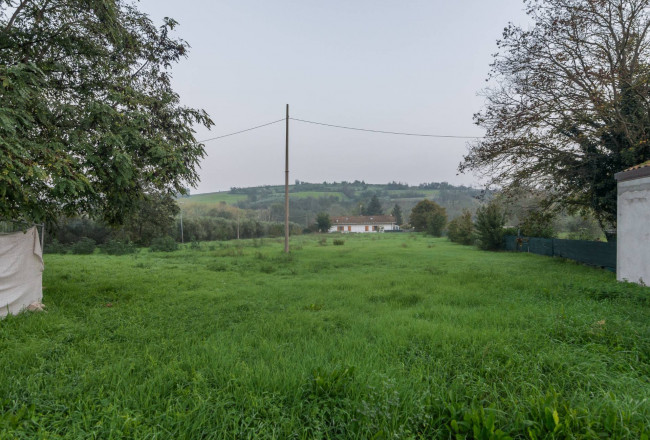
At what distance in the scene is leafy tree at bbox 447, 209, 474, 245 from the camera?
1172 inches

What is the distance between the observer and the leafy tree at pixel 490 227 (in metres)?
23.7

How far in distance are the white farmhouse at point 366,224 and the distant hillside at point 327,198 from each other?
7.88 metres

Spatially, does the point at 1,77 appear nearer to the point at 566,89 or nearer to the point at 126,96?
the point at 126,96

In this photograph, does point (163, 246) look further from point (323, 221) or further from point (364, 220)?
point (364, 220)

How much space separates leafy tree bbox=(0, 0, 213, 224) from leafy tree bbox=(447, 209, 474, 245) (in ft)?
91.2

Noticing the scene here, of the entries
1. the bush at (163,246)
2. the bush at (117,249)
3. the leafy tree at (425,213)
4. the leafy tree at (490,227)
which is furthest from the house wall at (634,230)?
the leafy tree at (425,213)

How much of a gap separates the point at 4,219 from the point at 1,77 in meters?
2.65

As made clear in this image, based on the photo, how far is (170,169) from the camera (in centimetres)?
684

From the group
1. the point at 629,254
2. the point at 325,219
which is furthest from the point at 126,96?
the point at 325,219

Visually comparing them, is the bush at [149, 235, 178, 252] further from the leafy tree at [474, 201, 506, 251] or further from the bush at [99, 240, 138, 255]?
the leafy tree at [474, 201, 506, 251]

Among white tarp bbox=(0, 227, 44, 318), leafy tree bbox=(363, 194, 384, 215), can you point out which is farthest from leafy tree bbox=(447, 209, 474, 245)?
leafy tree bbox=(363, 194, 384, 215)

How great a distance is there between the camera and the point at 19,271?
20.0ft

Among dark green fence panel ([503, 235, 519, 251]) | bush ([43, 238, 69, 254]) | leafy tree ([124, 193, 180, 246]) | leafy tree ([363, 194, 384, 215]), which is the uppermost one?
leafy tree ([363, 194, 384, 215])

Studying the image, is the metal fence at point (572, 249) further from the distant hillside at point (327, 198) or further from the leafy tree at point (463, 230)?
the distant hillside at point (327, 198)
